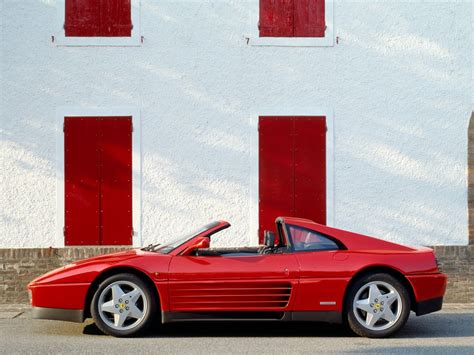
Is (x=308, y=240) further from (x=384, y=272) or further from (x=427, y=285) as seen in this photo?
(x=427, y=285)

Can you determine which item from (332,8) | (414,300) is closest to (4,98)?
(332,8)

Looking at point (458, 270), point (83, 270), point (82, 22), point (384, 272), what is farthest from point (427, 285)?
point (82, 22)

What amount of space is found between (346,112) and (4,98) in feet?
15.7

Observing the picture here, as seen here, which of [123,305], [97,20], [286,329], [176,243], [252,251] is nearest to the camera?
[123,305]

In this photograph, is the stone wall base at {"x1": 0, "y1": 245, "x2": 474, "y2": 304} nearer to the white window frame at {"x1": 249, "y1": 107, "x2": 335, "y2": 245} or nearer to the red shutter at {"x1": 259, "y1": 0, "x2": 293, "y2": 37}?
the white window frame at {"x1": 249, "y1": 107, "x2": 335, "y2": 245}

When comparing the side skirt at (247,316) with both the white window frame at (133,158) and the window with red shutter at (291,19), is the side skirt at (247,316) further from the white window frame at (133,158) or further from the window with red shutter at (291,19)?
the window with red shutter at (291,19)

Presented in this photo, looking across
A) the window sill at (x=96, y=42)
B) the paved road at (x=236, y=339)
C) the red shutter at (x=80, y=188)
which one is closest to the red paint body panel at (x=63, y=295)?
the paved road at (x=236, y=339)

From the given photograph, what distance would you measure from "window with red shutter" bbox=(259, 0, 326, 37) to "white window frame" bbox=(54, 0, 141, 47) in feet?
5.72

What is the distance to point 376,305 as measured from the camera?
9391mm

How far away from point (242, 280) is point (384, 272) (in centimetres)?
142

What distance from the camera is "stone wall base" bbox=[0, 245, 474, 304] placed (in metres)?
13.1

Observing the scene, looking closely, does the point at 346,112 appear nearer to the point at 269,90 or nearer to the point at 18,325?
the point at 269,90

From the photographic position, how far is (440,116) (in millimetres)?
13531

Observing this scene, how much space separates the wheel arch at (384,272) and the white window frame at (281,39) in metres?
4.82
